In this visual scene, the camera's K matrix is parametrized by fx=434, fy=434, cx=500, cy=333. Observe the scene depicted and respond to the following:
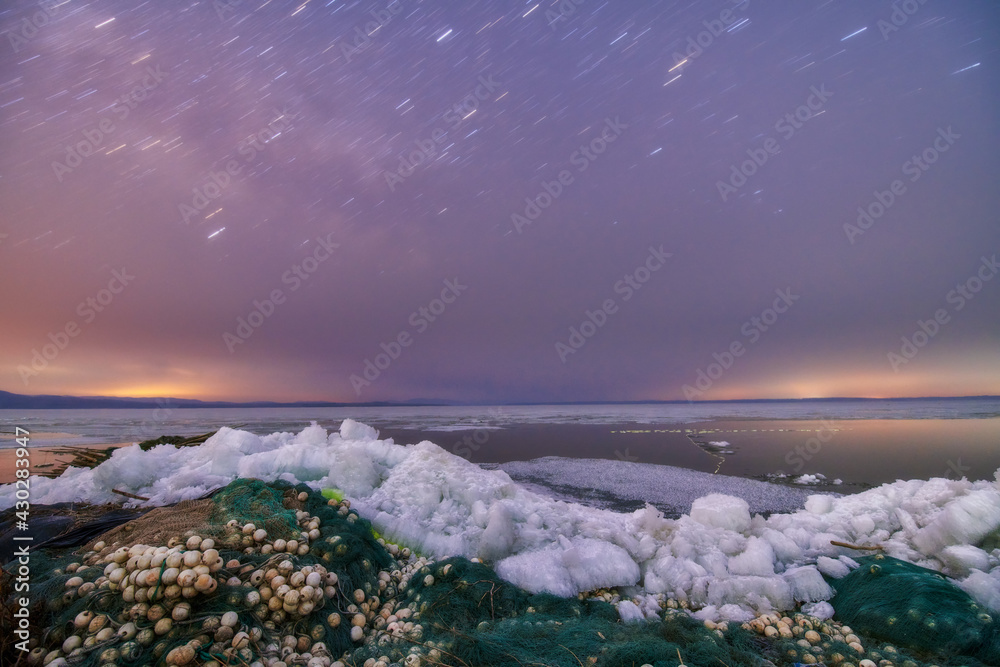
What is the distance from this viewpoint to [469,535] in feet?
15.4

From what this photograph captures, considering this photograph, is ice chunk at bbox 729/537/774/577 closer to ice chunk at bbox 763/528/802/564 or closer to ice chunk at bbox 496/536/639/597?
ice chunk at bbox 763/528/802/564

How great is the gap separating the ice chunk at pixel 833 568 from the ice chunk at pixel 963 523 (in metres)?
1.11

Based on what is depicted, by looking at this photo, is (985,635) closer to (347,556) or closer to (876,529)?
(876,529)

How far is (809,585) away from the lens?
3805 millimetres

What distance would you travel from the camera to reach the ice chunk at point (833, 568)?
157 inches

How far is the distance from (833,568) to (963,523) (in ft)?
4.95

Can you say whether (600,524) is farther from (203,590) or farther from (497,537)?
(203,590)

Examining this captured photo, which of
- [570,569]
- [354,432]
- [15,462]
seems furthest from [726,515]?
[15,462]

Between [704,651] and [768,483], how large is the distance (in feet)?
28.5

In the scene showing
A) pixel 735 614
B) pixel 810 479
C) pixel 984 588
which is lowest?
pixel 735 614

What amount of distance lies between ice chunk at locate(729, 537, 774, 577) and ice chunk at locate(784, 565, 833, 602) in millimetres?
178

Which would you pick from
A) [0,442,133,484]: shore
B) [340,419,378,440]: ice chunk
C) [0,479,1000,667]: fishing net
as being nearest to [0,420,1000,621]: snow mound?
[0,479,1000,667]: fishing net

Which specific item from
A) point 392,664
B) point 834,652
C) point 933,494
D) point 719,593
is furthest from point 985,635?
point 392,664

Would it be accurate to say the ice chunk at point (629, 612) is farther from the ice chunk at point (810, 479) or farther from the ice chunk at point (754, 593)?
the ice chunk at point (810, 479)
